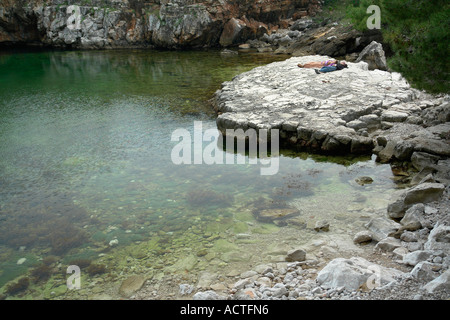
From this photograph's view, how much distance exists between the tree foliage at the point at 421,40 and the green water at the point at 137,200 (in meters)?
2.76

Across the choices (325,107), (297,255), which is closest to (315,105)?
(325,107)

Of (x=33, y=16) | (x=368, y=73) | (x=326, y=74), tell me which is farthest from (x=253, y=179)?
(x=33, y=16)

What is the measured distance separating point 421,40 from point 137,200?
709 cm

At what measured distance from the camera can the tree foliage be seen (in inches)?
282

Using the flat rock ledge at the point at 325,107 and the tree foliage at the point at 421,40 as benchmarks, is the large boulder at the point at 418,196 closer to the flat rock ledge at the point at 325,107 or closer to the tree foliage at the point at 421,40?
the tree foliage at the point at 421,40

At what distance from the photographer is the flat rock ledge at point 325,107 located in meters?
11.6

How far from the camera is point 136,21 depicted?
140 feet

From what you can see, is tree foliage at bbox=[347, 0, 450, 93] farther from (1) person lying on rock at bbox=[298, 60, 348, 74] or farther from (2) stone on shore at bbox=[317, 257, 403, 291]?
(1) person lying on rock at bbox=[298, 60, 348, 74]

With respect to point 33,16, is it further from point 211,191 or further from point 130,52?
point 211,191

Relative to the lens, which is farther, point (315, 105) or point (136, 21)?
point (136, 21)

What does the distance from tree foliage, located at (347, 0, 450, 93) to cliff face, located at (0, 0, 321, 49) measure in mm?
35248

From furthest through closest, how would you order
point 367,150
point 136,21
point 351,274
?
point 136,21 < point 367,150 < point 351,274

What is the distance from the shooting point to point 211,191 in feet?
30.9

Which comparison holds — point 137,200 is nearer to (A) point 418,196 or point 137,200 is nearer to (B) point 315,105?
(A) point 418,196
